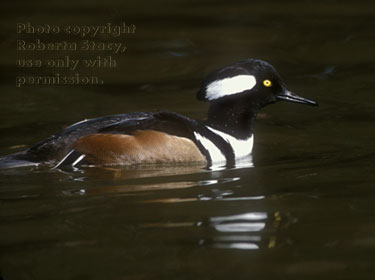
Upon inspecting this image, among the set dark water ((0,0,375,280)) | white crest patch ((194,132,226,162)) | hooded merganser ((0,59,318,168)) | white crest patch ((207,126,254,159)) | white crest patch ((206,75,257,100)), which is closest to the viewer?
dark water ((0,0,375,280))

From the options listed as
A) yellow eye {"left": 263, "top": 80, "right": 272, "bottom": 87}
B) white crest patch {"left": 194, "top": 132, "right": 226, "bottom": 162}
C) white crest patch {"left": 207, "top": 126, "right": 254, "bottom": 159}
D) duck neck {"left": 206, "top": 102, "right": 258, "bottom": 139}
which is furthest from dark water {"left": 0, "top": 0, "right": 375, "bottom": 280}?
yellow eye {"left": 263, "top": 80, "right": 272, "bottom": 87}

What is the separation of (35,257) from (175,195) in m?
1.60

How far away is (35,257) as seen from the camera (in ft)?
17.0

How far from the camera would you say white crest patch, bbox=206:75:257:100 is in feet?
26.5

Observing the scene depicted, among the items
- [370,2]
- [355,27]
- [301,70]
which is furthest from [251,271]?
[370,2]

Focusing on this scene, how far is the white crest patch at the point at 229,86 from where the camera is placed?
806 centimetres

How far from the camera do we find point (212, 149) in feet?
26.1

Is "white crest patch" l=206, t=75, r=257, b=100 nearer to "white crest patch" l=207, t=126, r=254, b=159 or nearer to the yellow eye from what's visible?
the yellow eye

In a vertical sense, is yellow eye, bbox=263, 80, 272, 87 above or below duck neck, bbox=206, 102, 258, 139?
above

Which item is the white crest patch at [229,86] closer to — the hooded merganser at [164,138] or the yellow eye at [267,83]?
the hooded merganser at [164,138]

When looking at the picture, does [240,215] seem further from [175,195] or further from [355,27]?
[355,27]

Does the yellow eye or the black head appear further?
the yellow eye

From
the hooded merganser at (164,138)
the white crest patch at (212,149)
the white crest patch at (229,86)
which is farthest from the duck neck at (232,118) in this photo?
the white crest patch at (212,149)

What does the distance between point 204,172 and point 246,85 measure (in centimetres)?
117
